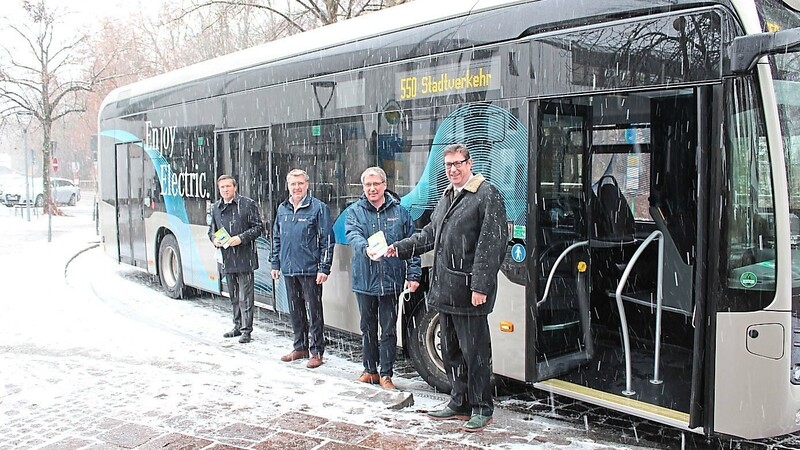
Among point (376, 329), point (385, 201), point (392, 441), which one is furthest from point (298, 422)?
point (385, 201)

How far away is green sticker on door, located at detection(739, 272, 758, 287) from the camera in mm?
4184

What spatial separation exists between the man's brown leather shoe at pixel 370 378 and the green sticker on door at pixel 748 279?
126 inches

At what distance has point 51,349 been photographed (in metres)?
7.53

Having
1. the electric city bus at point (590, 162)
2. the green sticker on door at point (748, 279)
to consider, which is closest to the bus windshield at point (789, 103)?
the electric city bus at point (590, 162)

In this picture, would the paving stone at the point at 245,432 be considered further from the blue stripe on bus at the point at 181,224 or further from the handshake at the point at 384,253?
the blue stripe on bus at the point at 181,224

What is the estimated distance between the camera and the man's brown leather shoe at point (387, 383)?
20.1 ft

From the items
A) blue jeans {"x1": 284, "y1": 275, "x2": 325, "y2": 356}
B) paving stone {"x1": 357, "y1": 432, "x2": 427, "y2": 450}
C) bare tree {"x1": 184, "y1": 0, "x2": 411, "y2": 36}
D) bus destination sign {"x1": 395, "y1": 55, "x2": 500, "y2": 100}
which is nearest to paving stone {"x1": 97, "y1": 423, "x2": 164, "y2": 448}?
paving stone {"x1": 357, "y1": 432, "x2": 427, "y2": 450}

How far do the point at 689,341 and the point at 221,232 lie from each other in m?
4.78

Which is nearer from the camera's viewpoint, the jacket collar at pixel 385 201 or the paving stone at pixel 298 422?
the paving stone at pixel 298 422

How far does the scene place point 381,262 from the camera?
19.5ft

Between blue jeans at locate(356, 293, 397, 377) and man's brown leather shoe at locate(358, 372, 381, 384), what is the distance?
0.03 metres

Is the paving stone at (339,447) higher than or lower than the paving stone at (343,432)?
lower

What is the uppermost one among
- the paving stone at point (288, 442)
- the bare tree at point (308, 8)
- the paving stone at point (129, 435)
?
the bare tree at point (308, 8)

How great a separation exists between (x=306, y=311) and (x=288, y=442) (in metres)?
2.51
